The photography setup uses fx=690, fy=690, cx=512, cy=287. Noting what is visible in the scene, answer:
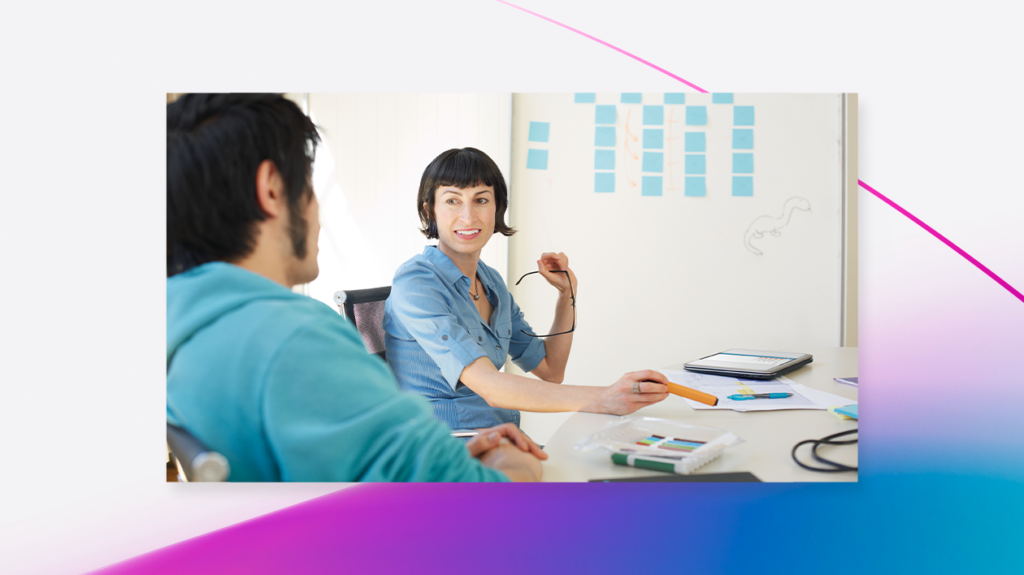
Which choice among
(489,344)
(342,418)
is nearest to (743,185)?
(489,344)

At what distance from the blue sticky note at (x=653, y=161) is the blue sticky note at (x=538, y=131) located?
0.21 metres

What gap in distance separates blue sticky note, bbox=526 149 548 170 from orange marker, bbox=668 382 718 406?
508 millimetres

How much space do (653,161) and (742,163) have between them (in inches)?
7.3

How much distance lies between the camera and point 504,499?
4.71 feet

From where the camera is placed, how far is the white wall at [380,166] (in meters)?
1.36

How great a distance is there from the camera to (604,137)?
141 centimetres

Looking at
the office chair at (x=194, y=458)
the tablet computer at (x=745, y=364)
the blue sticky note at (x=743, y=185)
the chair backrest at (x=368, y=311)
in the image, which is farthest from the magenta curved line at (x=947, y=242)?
the office chair at (x=194, y=458)

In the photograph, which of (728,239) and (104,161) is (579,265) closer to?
(728,239)

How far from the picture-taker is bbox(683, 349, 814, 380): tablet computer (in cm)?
145

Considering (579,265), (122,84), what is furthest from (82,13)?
(579,265)

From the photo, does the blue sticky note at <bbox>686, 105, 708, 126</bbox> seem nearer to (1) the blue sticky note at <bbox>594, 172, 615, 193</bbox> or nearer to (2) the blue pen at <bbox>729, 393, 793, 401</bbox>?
(1) the blue sticky note at <bbox>594, 172, 615, 193</bbox>

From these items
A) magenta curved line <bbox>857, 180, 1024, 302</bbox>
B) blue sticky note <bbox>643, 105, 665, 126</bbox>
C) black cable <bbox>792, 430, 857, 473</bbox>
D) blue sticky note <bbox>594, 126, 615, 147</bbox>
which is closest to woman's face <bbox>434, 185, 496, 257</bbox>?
blue sticky note <bbox>594, 126, 615, 147</bbox>

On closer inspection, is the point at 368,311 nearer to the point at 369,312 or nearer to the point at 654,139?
the point at 369,312

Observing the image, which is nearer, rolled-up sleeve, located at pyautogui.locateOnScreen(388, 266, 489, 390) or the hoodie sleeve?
the hoodie sleeve
